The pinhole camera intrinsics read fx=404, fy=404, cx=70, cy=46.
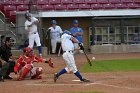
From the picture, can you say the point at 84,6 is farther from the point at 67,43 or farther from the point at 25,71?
the point at 67,43

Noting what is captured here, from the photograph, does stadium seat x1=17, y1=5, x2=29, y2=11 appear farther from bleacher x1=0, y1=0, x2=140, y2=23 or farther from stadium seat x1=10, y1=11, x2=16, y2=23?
stadium seat x1=10, y1=11, x2=16, y2=23

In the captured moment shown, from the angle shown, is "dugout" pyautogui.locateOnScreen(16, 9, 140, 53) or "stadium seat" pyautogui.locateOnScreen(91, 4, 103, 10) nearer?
"dugout" pyautogui.locateOnScreen(16, 9, 140, 53)

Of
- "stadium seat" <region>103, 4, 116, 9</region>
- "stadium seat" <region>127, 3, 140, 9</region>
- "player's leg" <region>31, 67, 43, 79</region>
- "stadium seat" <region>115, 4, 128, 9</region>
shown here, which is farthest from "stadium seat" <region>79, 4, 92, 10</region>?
"player's leg" <region>31, 67, 43, 79</region>

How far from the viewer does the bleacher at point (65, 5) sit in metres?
26.4

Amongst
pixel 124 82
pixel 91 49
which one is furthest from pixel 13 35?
pixel 124 82

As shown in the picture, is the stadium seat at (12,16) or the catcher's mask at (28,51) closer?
the catcher's mask at (28,51)

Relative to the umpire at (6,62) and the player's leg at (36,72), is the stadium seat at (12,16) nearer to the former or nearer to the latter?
the umpire at (6,62)

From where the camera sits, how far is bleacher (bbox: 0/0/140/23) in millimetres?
26391

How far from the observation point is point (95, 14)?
80.7ft

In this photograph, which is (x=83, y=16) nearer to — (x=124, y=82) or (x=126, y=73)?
(x=126, y=73)

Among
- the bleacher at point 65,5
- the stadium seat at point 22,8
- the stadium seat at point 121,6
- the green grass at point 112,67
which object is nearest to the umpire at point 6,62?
the green grass at point 112,67

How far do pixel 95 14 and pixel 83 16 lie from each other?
80 cm

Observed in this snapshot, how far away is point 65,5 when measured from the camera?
27.3 metres

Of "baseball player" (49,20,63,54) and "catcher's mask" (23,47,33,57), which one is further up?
"catcher's mask" (23,47,33,57)
